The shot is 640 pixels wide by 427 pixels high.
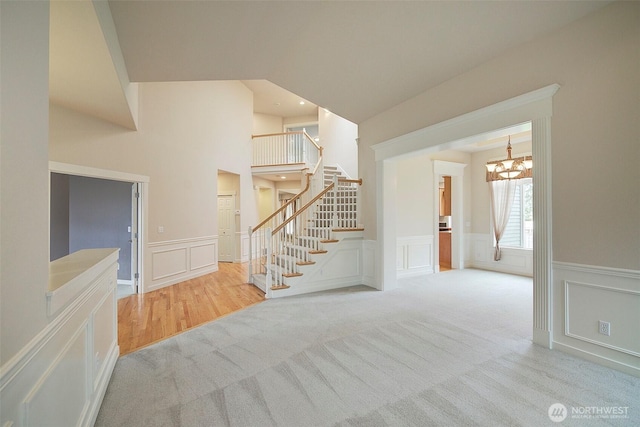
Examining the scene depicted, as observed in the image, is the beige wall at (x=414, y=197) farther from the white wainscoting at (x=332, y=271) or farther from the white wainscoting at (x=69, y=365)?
the white wainscoting at (x=69, y=365)

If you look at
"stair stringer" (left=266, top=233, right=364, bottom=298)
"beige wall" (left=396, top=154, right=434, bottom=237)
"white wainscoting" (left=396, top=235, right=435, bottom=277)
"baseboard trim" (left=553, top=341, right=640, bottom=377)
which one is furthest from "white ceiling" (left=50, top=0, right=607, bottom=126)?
"white wainscoting" (left=396, top=235, right=435, bottom=277)

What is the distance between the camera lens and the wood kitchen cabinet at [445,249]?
7082 mm

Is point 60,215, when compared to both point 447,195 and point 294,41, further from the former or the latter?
point 447,195

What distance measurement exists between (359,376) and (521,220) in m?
5.96

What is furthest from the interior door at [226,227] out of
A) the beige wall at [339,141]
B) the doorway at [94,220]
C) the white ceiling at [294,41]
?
the white ceiling at [294,41]

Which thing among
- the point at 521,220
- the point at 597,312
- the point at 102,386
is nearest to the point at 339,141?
the point at 521,220

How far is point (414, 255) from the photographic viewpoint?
592 cm

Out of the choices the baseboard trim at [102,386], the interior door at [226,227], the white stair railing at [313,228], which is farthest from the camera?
the interior door at [226,227]

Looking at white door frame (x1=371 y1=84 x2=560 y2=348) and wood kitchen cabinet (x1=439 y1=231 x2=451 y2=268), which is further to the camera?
wood kitchen cabinet (x1=439 y1=231 x2=451 y2=268)

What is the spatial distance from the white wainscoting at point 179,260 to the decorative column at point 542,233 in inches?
230

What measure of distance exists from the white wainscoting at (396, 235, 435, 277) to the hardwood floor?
118 inches

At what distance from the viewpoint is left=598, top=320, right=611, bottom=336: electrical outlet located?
228 cm

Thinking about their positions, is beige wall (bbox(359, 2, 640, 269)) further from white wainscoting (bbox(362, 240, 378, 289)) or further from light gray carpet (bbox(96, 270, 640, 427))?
white wainscoting (bbox(362, 240, 378, 289))

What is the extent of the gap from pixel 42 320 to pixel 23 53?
105 centimetres
